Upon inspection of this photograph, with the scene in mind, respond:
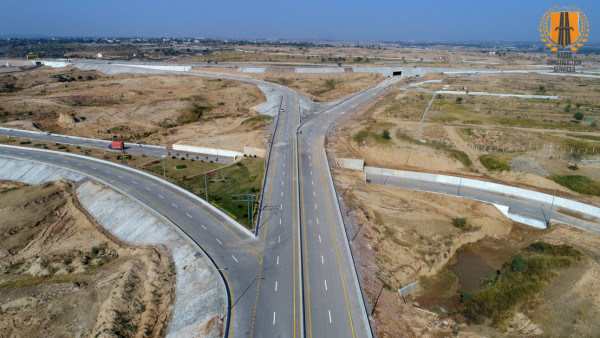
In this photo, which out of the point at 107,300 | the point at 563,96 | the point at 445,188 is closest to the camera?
the point at 107,300

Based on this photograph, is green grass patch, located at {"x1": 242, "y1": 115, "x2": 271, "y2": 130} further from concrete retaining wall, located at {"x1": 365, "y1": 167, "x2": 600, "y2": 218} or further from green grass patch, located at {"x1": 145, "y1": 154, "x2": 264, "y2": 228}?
concrete retaining wall, located at {"x1": 365, "y1": 167, "x2": 600, "y2": 218}

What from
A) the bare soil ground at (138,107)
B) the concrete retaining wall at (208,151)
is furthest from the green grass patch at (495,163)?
the concrete retaining wall at (208,151)

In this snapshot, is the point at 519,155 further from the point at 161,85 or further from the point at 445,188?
the point at 161,85

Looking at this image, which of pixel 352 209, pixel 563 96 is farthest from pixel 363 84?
pixel 352 209

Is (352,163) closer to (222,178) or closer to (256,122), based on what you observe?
(222,178)

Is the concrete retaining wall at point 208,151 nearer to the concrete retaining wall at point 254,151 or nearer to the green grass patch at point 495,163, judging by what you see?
the concrete retaining wall at point 254,151

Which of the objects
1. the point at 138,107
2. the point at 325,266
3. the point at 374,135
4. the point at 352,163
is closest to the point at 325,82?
the point at 138,107

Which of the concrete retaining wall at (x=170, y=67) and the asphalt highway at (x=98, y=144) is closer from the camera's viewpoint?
the asphalt highway at (x=98, y=144)
